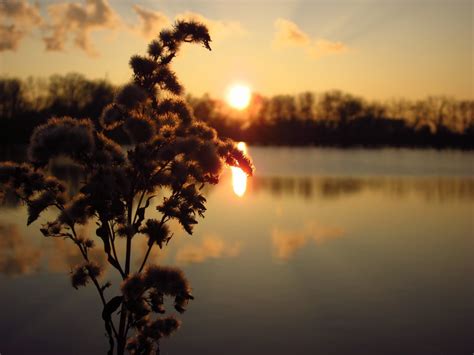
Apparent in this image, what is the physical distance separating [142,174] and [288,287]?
812cm

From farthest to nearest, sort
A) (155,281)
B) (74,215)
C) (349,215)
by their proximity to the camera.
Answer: (349,215) → (74,215) → (155,281)

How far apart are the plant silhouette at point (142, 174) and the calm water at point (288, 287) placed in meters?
4.78

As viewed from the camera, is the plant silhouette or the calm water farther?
the calm water

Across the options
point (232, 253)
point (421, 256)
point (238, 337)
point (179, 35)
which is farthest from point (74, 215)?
point (421, 256)

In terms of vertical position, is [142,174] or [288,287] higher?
[142,174]

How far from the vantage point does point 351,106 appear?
12644cm

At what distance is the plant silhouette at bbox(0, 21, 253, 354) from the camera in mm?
2625

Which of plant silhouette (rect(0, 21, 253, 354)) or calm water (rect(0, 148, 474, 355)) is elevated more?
plant silhouette (rect(0, 21, 253, 354))

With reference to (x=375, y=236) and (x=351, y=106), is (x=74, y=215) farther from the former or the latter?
(x=351, y=106)

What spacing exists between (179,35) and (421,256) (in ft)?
41.5

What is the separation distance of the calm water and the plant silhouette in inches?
188

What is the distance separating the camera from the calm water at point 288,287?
7.74 meters

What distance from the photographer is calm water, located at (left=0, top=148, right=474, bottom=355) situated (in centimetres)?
774

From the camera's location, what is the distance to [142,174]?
2.93 meters
